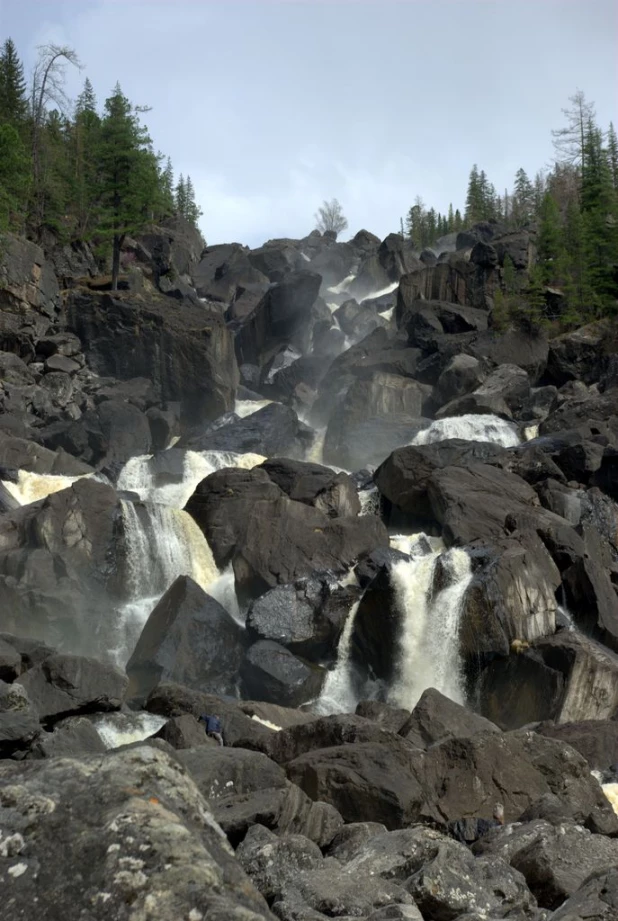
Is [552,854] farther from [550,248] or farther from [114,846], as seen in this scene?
[550,248]

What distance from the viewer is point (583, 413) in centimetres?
4712

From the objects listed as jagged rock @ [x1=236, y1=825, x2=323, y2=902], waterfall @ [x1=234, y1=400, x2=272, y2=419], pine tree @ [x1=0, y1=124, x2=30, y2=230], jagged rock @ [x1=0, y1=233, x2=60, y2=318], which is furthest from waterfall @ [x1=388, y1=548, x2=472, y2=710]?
jagged rock @ [x1=0, y1=233, x2=60, y2=318]

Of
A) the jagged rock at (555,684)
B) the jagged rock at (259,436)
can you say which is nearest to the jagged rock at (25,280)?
the jagged rock at (259,436)

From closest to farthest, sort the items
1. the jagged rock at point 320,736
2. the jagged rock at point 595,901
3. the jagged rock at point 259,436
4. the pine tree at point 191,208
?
the jagged rock at point 595,901 < the jagged rock at point 320,736 < the jagged rock at point 259,436 < the pine tree at point 191,208

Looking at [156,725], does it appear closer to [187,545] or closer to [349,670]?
[349,670]

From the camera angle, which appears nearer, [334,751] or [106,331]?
[334,751]

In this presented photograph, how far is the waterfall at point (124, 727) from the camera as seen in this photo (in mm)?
21391

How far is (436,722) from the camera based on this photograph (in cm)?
2189

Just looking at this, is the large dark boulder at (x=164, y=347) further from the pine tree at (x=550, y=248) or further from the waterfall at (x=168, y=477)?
the pine tree at (x=550, y=248)

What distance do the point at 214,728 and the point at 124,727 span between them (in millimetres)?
2741

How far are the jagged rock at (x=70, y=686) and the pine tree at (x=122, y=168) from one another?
4316 centimetres

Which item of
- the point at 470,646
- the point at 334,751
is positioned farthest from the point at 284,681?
the point at 334,751

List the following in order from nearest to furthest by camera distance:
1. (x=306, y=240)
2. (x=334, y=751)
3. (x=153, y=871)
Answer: (x=153, y=871), (x=334, y=751), (x=306, y=240)

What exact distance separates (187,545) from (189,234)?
62441mm
